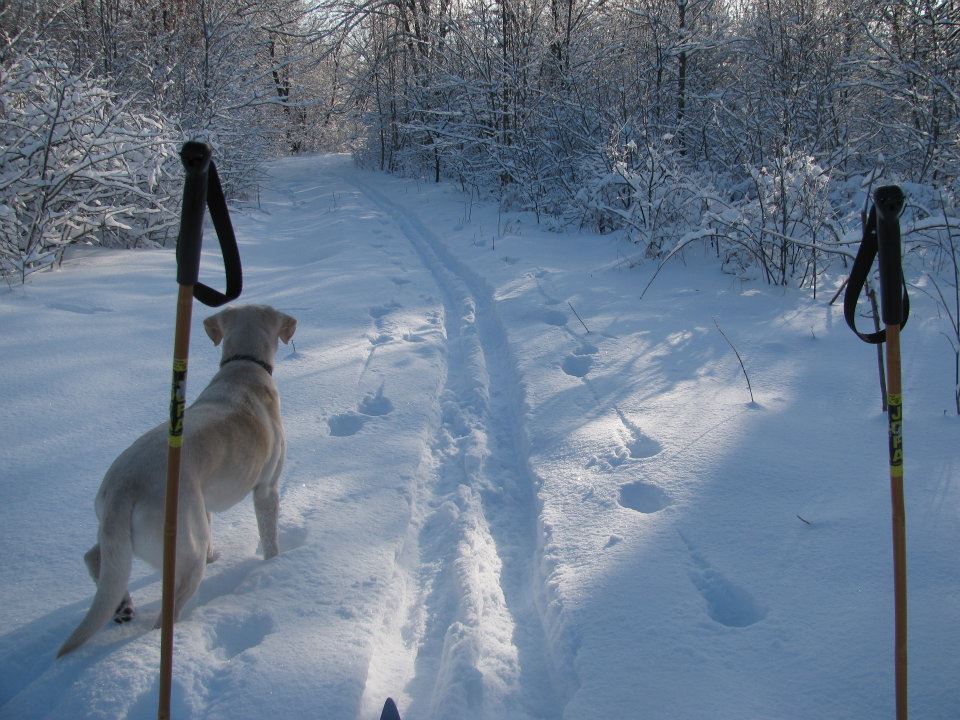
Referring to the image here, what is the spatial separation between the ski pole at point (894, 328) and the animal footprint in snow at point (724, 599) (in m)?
0.70

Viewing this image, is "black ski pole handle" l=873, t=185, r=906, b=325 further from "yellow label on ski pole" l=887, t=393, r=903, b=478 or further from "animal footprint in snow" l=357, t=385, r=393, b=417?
"animal footprint in snow" l=357, t=385, r=393, b=417

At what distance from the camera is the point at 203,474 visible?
2.21 metres

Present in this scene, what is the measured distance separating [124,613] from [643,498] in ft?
7.40

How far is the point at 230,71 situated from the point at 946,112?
14123mm

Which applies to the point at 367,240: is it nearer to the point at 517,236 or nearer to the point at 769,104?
the point at 517,236

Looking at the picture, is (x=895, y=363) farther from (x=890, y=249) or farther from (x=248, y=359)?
(x=248, y=359)

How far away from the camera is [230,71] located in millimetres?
14492

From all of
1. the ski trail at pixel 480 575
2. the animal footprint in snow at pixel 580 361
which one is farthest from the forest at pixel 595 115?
the ski trail at pixel 480 575

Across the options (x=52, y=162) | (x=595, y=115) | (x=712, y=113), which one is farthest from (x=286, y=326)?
(x=712, y=113)

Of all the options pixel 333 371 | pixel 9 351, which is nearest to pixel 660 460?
pixel 333 371

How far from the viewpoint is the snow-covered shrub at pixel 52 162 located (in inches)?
232

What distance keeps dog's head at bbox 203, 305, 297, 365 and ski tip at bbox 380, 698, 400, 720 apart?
171cm

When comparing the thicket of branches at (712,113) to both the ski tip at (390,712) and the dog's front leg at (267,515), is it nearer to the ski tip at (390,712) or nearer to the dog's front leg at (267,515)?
the dog's front leg at (267,515)

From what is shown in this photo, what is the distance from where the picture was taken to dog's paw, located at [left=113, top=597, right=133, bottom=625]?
2.22 m
